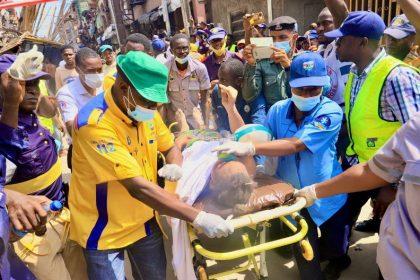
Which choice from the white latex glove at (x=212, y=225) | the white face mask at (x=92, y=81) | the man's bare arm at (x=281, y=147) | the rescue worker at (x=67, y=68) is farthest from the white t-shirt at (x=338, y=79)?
the rescue worker at (x=67, y=68)

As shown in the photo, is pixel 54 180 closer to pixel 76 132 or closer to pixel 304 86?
pixel 76 132

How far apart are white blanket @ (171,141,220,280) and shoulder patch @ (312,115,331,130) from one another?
2.22 ft

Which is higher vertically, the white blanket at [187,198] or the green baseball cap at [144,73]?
the green baseball cap at [144,73]

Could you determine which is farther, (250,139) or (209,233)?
(250,139)

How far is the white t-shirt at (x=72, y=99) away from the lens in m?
3.18

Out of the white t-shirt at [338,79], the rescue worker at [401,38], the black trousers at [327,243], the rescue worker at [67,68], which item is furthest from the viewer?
the rescue worker at [67,68]

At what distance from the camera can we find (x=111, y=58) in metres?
7.24

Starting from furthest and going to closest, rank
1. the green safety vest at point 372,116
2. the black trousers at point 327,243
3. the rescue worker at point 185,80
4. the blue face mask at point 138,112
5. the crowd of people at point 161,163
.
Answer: the rescue worker at point 185,80 < the black trousers at point 327,243 < the green safety vest at point 372,116 < the blue face mask at point 138,112 < the crowd of people at point 161,163

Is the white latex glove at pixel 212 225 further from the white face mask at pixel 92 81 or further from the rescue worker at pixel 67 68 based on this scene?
the rescue worker at pixel 67 68

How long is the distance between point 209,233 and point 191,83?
2.86 meters

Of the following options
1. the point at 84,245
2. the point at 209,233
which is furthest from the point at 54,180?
the point at 209,233

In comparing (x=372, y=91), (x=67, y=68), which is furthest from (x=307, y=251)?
(x=67, y=68)

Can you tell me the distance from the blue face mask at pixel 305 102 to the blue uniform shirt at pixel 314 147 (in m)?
0.04

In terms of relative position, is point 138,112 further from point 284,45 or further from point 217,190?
point 284,45
